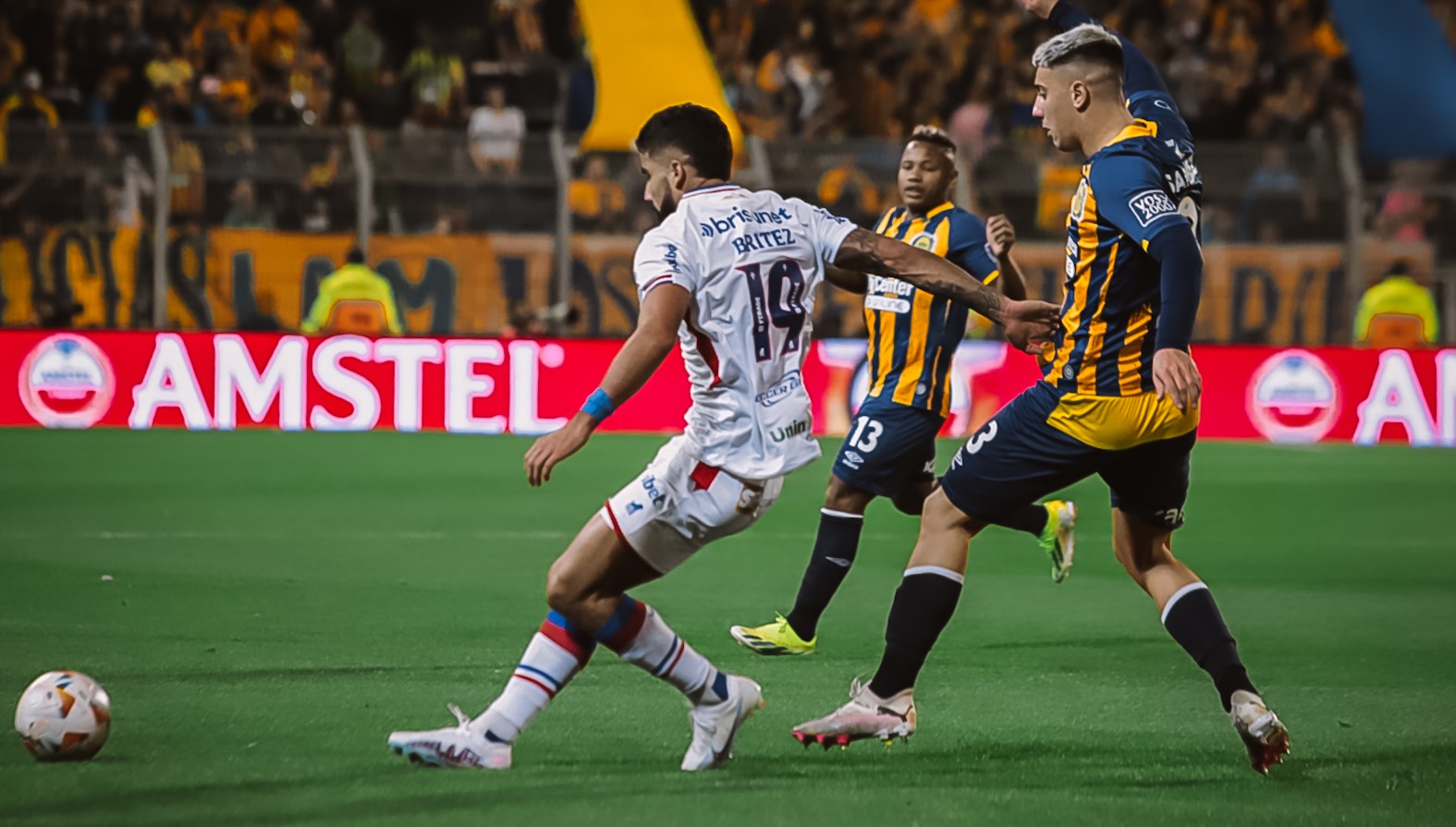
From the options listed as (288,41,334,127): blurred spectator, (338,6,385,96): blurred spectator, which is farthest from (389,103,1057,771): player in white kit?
(338,6,385,96): blurred spectator

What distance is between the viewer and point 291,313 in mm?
18688

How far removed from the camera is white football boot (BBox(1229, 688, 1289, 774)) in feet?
A: 17.3

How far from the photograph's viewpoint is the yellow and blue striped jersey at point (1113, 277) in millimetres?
5230

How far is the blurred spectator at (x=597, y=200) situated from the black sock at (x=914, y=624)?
46.1 feet

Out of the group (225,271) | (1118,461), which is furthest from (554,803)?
(225,271)

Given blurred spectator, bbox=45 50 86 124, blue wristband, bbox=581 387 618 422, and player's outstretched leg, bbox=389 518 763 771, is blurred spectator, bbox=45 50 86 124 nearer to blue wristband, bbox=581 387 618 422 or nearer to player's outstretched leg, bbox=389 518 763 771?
player's outstretched leg, bbox=389 518 763 771

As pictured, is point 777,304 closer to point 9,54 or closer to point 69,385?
point 69,385

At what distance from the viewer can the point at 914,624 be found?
5.54m

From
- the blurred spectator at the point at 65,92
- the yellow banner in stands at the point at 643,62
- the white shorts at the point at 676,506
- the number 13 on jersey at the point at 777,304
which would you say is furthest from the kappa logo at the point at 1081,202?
the blurred spectator at the point at 65,92

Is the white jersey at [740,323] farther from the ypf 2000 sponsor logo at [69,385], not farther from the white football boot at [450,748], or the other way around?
the ypf 2000 sponsor logo at [69,385]

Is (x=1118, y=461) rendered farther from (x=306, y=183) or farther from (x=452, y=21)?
(x=452, y=21)

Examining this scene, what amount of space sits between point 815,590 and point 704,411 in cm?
236

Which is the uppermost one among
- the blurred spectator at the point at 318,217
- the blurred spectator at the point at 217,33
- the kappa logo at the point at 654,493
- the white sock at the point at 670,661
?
the blurred spectator at the point at 217,33

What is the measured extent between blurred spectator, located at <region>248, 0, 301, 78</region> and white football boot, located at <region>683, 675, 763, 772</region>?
1797 cm
